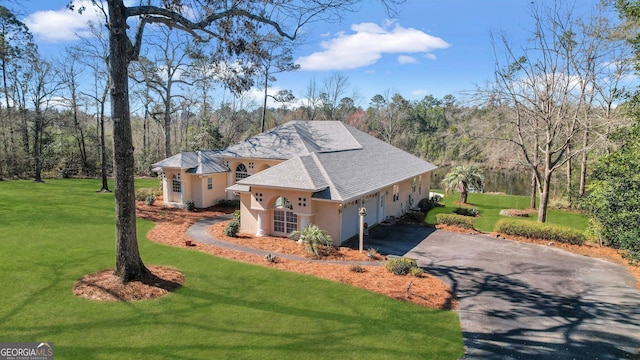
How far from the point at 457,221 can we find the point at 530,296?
9806 millimetres

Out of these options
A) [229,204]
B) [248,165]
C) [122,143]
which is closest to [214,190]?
[229,204]

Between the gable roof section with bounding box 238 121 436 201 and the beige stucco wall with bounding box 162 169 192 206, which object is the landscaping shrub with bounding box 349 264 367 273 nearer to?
the gable roof section with bounding box 238 121 436 201

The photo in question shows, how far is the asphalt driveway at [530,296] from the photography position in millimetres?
8570

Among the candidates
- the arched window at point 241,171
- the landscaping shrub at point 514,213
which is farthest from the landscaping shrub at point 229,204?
the landscaping shrub at point 514,213

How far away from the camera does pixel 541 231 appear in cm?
1864

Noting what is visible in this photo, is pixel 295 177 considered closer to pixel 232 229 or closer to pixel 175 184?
pixel 232 229

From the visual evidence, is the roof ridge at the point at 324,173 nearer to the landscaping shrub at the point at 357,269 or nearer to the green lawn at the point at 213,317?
the landscaping shrub at the point at 357,269

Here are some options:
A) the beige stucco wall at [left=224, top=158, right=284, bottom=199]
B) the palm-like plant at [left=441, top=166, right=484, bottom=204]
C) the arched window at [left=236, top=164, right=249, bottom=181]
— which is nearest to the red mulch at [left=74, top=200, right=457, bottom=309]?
the beige stucco wall at [left=224, top=158, right=284, bottom=199]

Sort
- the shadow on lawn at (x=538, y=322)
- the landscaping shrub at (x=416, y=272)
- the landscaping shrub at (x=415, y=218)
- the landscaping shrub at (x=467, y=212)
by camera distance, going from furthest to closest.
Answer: the landscaping shrub at (x=467, y=212) → the landscaping shrub at (x=415, y=218) → the landscaping shrub at (x=416, y=272) → the shadow on lawn at (x=538, y=322)

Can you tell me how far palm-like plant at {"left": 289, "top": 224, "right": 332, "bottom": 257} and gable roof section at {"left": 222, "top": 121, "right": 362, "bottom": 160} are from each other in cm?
920

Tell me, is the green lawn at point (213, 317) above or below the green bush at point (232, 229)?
below

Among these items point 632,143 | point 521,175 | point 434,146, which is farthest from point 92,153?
point 521,175

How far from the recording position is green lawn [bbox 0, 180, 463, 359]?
7488 millimetres

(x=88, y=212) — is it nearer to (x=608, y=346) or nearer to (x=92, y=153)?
(x=608, y=346)
